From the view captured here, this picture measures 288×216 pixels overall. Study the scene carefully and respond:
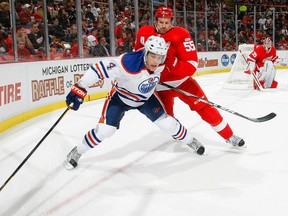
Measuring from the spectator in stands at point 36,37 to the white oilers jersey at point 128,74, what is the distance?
298cm

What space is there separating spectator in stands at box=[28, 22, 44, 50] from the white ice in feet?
5.16

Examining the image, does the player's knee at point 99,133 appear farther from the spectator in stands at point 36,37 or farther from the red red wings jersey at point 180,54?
the spectator in stands at point 36,37

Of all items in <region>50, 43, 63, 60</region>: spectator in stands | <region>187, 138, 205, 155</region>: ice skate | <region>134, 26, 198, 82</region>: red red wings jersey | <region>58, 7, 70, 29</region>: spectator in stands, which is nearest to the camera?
<region>134, 26, 198, 82</region>: red red wings jersey

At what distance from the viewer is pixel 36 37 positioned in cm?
527

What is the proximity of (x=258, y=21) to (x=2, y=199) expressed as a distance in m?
12.3

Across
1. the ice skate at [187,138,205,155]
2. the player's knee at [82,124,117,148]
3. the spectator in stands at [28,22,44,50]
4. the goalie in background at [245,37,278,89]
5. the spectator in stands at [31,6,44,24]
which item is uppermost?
the spectator in stands at [31,6,44,24]

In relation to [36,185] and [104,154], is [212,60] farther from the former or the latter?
[36,185]

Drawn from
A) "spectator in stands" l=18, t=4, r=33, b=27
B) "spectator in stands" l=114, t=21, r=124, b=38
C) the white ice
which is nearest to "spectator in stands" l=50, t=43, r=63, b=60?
"spectator in stands" l=18, t=4, r=33, b=27

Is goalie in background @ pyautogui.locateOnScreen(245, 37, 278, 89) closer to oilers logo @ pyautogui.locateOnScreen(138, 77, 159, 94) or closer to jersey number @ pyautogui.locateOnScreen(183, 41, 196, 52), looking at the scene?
jersey number @ pyautogui.locateOnScreen(183, 41, 196, 52)

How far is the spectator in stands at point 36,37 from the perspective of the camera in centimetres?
514

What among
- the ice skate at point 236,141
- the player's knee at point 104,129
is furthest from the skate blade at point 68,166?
the ice skate at point 236,141

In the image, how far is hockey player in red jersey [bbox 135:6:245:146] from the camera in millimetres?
2789

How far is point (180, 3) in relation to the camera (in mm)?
9789

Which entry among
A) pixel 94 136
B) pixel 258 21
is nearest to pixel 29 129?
pixel 94 136
